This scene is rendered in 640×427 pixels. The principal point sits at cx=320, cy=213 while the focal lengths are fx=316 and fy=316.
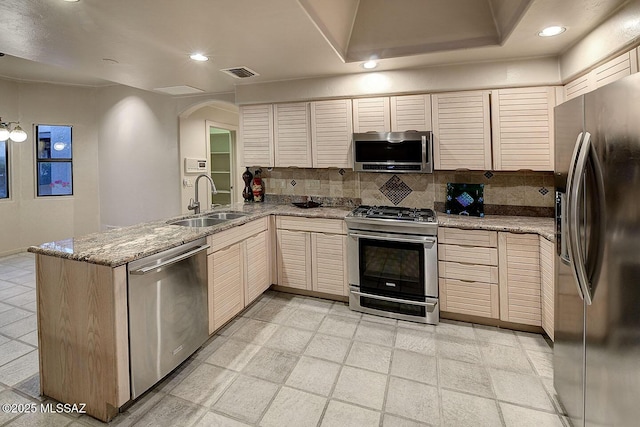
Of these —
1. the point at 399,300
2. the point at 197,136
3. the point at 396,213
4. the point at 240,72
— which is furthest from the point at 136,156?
the point at 399,300

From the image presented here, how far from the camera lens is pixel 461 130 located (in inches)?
120

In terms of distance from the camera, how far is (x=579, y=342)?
1491mm

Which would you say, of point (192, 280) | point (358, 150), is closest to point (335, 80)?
point (358, 150)

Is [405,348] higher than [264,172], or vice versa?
[264,172]

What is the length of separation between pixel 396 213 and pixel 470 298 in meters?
1.00

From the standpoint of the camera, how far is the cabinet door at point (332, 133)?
11.3ft

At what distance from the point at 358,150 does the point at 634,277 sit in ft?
8.12

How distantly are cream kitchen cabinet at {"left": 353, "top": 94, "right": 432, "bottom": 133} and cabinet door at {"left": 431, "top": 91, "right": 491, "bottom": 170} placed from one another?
96 millimetres

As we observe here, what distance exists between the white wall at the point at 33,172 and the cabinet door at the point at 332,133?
4192 mm

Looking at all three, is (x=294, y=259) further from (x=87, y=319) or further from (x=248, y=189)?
(x=87, y=319)

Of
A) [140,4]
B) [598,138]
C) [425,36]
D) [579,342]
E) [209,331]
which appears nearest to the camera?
[598,138]

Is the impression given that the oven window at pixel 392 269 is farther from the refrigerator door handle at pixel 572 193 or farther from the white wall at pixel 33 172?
the white wall at pixel 33 172

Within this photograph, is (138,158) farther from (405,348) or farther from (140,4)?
(405,348)

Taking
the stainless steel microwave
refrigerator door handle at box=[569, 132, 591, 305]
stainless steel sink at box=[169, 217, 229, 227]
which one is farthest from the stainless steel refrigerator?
stainless steel sink at box=[169, 217, 229, 227]
